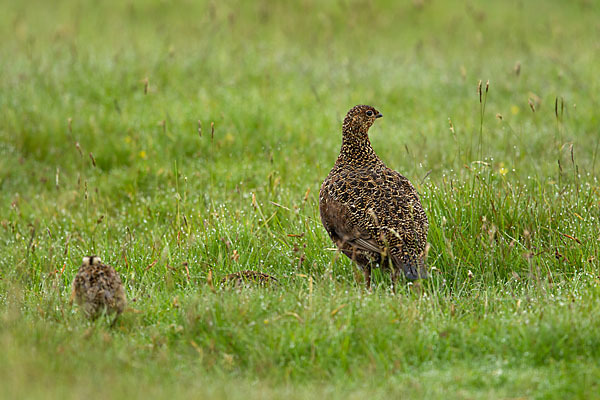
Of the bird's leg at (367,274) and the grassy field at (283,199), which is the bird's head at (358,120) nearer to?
the grassy field at (283,199)

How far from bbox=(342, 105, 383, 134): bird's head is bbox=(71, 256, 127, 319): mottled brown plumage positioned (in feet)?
8.28

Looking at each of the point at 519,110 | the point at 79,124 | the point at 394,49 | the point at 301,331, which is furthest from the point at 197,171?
the point at 394,49

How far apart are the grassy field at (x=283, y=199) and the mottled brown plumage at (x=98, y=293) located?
120 millimetres

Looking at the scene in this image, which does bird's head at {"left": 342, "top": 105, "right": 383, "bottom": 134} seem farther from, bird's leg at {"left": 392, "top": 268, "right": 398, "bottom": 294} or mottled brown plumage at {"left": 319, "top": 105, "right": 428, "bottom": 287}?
bird's leg at {"left": 392, "top": 268, "right": 398, "bottom": 294}

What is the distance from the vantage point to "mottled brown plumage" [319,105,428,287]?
535cm

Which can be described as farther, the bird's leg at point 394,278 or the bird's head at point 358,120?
the bird's head at point 358,120

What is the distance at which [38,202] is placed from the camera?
8.19m

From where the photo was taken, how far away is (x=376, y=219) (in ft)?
17.1

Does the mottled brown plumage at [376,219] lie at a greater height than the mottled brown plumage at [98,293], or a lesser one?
greater

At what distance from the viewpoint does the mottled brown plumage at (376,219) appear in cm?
535

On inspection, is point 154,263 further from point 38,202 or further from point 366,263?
point 38,202

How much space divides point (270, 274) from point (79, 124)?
5.07 meters

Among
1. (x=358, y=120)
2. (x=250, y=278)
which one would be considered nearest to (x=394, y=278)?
(x=250, y=278)

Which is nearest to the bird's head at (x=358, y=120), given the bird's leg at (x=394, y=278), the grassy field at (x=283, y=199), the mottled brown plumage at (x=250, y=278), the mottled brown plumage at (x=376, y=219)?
the mottled brown plumage at (x=376, y=219)
